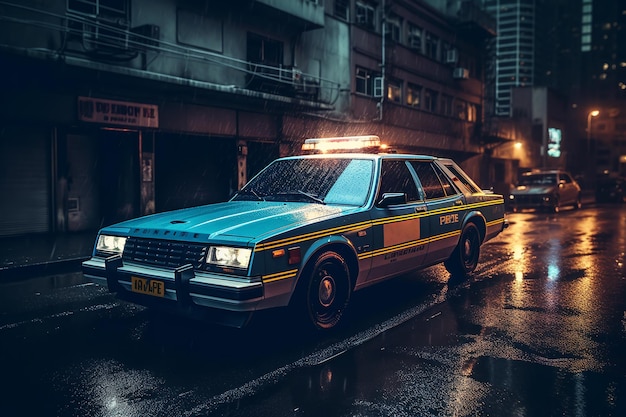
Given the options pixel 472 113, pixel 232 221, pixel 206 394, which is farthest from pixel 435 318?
pixel 472 113

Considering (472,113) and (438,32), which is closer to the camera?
(438,32)

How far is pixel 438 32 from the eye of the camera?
1167 inches

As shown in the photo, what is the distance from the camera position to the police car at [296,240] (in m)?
3.91

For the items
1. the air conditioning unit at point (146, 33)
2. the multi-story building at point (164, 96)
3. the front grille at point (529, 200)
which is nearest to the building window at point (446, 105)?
the multi-story building at point (164, 96)

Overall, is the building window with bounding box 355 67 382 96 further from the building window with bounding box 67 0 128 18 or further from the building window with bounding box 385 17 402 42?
the building window with bounding box 67 0 128 18

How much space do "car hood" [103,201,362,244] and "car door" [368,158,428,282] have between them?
1.48ft

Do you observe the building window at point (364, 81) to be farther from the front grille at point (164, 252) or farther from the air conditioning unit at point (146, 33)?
the front grille at point (164, 252)

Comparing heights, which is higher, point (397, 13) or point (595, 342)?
point (397, 13)

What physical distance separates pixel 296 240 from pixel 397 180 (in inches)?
78.2

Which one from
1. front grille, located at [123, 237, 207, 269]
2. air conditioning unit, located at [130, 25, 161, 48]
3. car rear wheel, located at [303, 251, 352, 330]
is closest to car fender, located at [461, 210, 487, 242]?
car rear wheel, located at [303, 251, 352, 330]

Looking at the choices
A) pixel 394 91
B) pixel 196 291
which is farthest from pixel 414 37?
pixel 196 291

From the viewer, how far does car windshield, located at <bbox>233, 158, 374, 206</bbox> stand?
17.0 feet

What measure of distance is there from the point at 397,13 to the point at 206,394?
82.8ft

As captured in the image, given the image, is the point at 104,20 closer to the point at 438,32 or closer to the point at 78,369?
the point at 78,369
